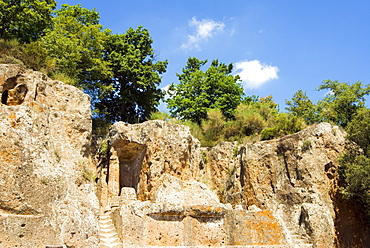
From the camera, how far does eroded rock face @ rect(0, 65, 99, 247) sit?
9.22 m

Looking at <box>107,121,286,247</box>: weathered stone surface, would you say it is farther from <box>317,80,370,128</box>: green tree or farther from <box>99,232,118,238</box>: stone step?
<box>317,80,370,128</box>: green tree

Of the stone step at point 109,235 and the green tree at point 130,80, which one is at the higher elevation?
the green tree at point 130,80

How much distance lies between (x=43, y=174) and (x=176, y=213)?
555cm

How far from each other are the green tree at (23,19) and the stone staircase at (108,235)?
11252 mm

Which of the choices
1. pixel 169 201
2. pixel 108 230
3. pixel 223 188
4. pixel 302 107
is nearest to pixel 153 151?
pixel 169 201

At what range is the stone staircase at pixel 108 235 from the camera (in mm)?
11805

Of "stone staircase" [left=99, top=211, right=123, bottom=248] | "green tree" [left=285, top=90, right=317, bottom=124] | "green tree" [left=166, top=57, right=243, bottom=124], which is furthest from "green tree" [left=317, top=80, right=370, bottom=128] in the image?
"stone staircase" [left=99, top=211, right=123, bottom=248]

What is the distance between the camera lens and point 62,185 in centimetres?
1056

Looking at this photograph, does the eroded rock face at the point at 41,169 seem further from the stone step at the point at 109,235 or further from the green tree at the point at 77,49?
the green tree at the point at 77,49

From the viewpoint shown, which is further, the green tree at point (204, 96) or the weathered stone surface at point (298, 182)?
the green tree at point (204, 96)

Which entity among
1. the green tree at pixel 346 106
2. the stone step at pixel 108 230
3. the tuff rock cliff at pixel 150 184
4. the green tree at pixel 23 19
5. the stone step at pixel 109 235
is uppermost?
the green tree at pixel 23 19

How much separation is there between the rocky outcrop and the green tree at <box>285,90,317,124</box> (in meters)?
8.60

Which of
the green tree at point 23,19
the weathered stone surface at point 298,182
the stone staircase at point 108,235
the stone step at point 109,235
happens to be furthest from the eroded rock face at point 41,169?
the weathered stone surface at point 298,182

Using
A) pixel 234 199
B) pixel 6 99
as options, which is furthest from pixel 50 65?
pixel 234 199
